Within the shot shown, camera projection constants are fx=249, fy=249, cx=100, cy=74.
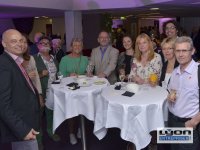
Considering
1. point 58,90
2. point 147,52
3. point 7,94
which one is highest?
point 147,52

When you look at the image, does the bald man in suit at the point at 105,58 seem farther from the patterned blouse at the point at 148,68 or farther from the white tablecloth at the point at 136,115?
the white tablecloth at the point at 136,115

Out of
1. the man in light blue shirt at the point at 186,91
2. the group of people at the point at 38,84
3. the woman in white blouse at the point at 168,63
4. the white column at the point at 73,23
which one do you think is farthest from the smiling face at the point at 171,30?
the white column at the point at 73,23

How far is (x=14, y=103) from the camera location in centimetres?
203

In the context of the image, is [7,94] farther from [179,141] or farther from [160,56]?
[160,56]

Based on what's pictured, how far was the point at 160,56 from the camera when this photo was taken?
143 inches

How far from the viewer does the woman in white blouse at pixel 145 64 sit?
11.4 ft

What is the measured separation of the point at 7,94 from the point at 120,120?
1.32 m

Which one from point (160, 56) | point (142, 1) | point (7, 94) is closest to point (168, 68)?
point (160, 56)

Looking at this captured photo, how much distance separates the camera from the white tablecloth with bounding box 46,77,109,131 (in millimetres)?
3314

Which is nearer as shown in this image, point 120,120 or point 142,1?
point 120,120

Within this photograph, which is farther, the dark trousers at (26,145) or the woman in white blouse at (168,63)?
the woman in white blouse at (168,63)

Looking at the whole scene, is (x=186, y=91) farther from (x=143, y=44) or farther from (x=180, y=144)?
(x=143, y=44)

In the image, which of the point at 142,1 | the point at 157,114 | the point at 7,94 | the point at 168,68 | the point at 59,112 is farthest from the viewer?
the point at 142,1

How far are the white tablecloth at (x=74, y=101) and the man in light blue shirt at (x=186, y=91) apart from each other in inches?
47.0
